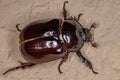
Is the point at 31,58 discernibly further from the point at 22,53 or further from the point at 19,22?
the point at 19,22

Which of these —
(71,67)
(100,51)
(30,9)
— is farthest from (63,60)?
(30,9)

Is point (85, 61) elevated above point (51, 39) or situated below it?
below

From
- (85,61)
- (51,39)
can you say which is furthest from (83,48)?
(51,39)

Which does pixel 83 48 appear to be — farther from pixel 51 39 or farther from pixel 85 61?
pixel 51 39

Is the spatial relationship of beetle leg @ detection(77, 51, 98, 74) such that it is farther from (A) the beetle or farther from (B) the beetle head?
(B) the beetle head

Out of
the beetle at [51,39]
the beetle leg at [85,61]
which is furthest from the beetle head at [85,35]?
the beetle leg at [85,61]

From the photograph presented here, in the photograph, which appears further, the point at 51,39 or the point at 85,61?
the point at 85,61
